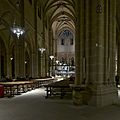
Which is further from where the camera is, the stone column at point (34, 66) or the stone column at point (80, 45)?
the stone column at point (34, 66)

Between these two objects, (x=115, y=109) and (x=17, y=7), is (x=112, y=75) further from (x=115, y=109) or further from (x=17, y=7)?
(x=17, y=7)

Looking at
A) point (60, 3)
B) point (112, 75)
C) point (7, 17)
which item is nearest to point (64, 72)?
point (60, 3)

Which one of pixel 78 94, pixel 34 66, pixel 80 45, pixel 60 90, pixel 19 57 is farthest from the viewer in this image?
pixel 34 66

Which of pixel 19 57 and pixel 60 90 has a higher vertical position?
pixel 19 57

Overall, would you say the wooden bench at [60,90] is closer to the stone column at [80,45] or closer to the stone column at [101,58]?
the stone column at [80,45]

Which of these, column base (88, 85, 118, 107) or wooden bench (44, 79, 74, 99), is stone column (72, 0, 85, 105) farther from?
wooden bench (44, 79, 74, 99)

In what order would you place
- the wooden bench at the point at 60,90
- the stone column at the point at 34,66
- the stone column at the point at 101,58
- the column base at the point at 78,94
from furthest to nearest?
the stone column at the point at 34,66 → the wooden bench at the point at 60,90 → the column base at the point at 78,94 → the stone column at the point at 101,58

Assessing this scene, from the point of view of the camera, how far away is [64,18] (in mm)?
40125

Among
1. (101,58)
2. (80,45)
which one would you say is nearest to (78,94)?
(101,58)

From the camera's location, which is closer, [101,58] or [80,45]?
[101,58]

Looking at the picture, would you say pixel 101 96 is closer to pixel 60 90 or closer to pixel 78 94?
pixel 78 94

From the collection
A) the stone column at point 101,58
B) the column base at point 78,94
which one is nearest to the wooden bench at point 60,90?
the column base at point 78,94

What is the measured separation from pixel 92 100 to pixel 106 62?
1754mm

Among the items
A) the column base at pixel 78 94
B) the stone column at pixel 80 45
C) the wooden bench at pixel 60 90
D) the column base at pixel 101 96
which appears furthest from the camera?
the wooden bench at pixel 60 90
